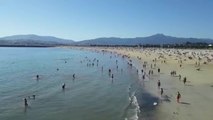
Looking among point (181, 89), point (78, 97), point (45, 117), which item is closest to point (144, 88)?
point (181, 89)

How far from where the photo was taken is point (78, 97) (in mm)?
40031

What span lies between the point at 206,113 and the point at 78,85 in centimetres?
2382

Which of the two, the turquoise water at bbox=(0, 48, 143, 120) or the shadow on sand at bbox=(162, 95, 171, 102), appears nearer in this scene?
the turquoise water at bbox=(0, 48, 143, 120)

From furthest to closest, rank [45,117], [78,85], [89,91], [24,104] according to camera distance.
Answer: [78,85] < [89,91] < [24,104] < [45,117]

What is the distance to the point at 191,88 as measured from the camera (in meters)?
45.6

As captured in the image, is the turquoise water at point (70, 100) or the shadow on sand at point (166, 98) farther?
the shadow on sand at point (166, 98)

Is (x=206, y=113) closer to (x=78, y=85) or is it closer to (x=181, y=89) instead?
(x=181, y=89)

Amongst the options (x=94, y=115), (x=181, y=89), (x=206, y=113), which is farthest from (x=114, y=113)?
(x=181, y=89)

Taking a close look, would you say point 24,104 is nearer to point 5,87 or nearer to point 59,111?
point 59,111

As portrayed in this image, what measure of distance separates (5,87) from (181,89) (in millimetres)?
24983

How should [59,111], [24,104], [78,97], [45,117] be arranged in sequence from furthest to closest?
[78,97] → [24,104] → [59,111] → [45,117]

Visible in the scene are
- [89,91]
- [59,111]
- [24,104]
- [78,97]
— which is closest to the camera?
[59,111]

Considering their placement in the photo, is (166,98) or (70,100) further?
(166,98)

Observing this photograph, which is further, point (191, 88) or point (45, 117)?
point (191, 88)
